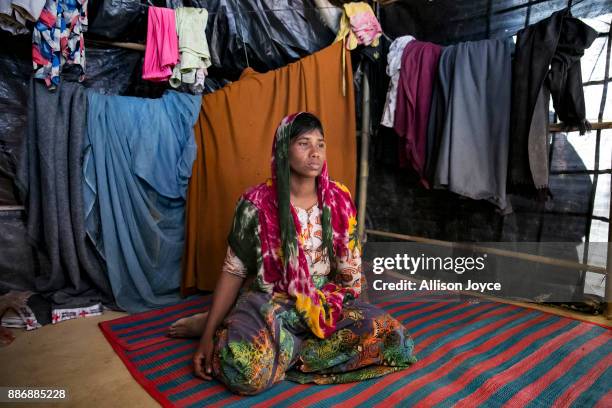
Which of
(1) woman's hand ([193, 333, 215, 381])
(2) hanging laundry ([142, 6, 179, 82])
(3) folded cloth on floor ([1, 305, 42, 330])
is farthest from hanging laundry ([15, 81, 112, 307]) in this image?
(1) woman's hand ([193, 333, 215, 381])

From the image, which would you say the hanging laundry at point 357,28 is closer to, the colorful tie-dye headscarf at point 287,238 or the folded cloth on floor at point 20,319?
the colorful tie-dye headscarf at point 287,238

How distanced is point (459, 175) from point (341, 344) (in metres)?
1.35

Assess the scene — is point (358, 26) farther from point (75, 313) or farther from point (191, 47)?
point (75, 313)

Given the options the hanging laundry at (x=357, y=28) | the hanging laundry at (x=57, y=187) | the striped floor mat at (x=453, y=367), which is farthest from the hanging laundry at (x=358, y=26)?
the striped floor mat at (x=453, y=367)

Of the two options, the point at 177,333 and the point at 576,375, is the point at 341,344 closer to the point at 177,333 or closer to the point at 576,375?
the point at 177,333

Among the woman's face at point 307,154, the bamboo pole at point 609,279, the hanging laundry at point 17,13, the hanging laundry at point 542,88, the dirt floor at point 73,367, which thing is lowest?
the dirt floor at point 73,367

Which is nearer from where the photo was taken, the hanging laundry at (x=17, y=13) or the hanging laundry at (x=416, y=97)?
the hanging laundry at (x=17, y=13)

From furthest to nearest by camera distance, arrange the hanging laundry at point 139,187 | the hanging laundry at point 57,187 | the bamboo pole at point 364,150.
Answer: the bamboo pole at point 364,150 < the hanging laundry at point 139,187 < the hanging laundry at point 57,187

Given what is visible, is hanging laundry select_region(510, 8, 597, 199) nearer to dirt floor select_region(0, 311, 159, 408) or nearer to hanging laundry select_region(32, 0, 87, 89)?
dirt floor select_region(0, 311, 159, 408)

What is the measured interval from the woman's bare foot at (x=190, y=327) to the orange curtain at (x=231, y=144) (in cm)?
57

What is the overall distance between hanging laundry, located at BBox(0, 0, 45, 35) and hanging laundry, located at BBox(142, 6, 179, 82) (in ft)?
1.91

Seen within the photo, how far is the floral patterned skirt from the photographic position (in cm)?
135

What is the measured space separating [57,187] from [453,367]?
2215 millimetres

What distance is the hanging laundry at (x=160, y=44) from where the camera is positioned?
93.7 inches
